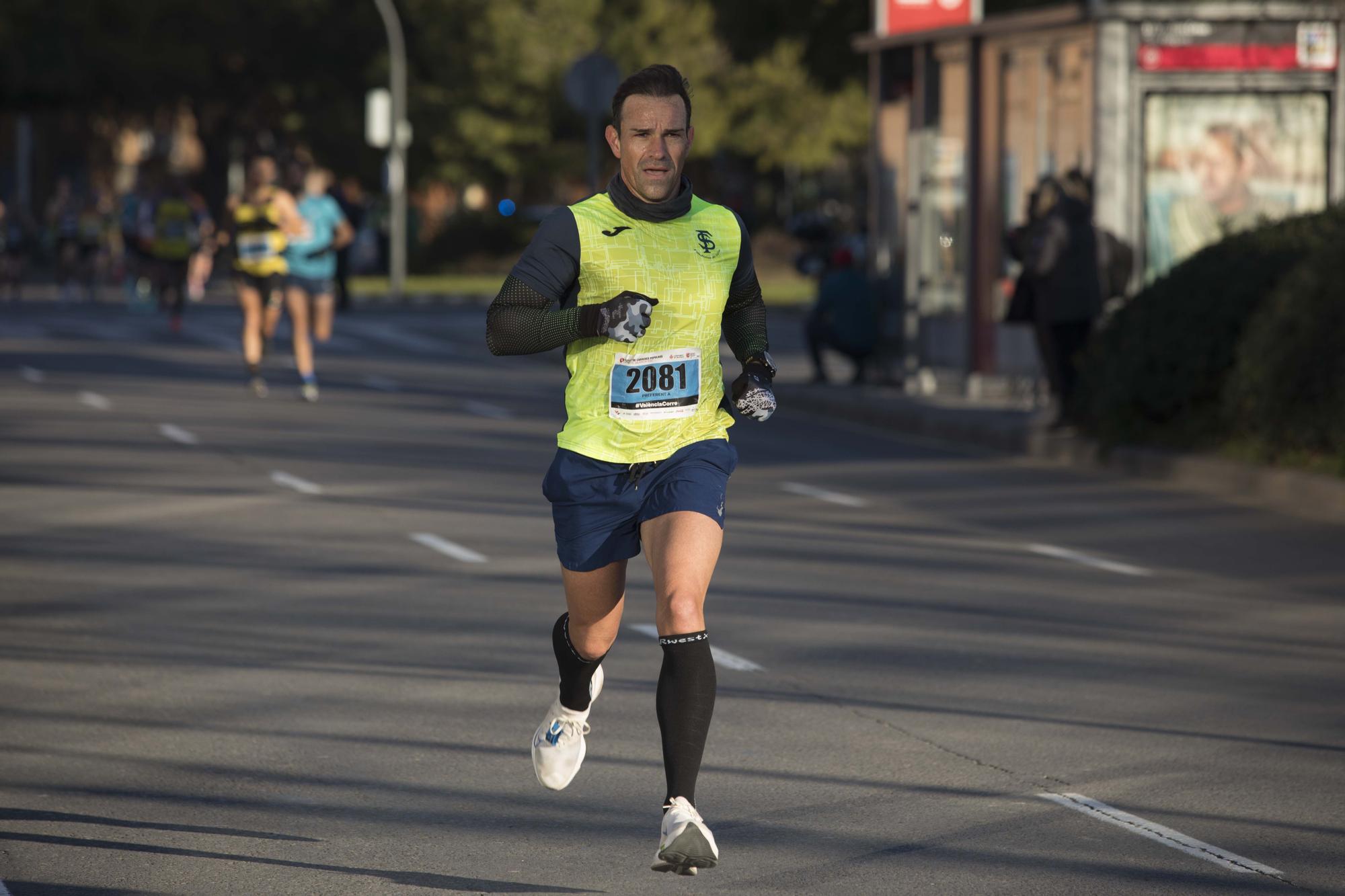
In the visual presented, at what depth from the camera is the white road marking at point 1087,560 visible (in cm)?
1127

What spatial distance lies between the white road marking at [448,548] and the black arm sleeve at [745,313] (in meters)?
5.40

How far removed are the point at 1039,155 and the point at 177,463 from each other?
8.36 metres

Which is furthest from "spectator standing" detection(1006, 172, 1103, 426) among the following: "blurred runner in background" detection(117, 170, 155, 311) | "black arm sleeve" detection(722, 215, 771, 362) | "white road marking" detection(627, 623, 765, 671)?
"blurred runner in background" detection(117, 170, 155, 311)

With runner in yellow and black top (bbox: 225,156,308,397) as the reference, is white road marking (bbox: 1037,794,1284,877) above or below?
below

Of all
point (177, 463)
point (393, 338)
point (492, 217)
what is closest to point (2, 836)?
point (177, 463)

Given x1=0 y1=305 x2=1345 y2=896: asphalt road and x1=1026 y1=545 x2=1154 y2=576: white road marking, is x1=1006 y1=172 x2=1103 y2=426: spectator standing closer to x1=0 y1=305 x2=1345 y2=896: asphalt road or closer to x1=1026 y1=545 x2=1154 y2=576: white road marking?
x1=0 y1=305 x2=1345 y2=896: asphalt road

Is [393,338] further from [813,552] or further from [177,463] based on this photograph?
[813,552]

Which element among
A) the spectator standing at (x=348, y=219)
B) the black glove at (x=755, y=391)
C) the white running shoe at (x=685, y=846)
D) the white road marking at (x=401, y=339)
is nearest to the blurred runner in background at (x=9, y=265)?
the spectator standing at (x=348, y=219)

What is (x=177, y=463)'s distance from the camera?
15625 millimetres

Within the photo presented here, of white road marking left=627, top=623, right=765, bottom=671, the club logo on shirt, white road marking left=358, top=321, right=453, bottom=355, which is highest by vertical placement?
the club logo on shirt

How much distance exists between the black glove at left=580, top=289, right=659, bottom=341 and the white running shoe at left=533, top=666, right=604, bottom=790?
1.02 meters

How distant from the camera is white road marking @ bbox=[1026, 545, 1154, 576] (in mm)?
11266

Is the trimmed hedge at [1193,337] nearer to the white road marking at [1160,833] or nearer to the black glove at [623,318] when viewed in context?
the white road marking at [1160,833]

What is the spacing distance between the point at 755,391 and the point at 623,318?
44 cm
